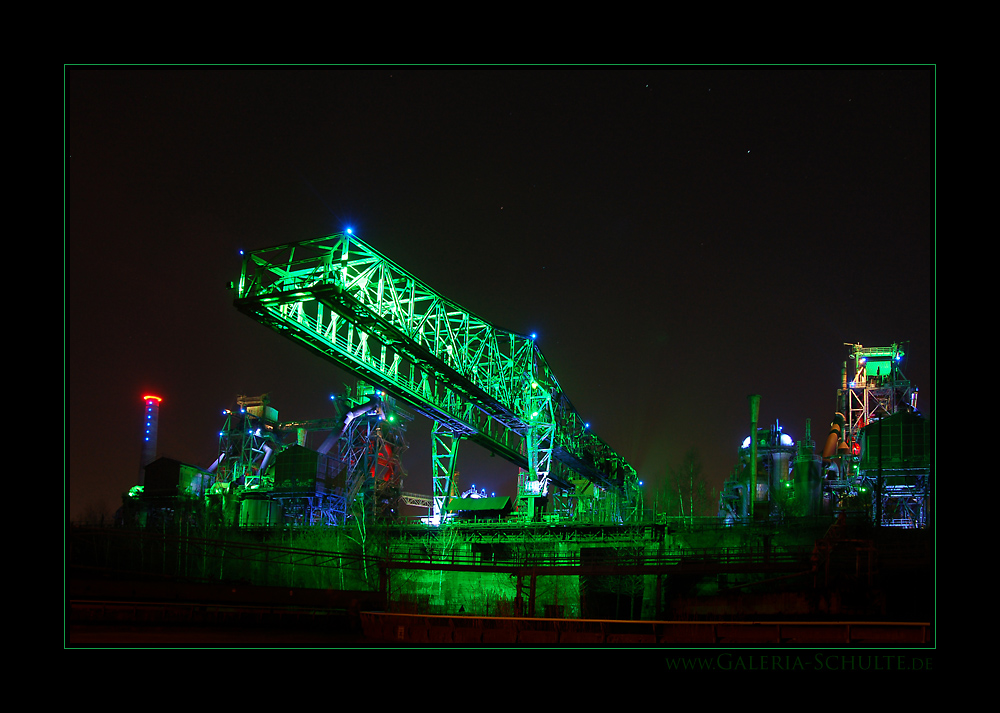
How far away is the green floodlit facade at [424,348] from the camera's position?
32.7m

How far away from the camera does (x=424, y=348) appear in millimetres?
38031

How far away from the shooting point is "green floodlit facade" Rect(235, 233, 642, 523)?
32719 mm

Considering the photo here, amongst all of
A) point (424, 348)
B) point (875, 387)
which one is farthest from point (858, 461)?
point (424, 348)

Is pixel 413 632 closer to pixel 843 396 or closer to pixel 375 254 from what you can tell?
pixel 375 254

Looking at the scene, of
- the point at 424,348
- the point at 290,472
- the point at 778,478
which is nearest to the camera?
the point at 424,348

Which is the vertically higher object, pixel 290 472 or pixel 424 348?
pixel 424 348

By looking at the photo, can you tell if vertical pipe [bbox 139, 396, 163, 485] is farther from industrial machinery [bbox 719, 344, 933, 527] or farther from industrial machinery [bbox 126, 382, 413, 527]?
industrial machinery [bbox 719, 344, 933, 527]

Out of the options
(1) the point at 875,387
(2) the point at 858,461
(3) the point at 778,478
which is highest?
(1) the point at 875,387

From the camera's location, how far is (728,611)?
31281mm

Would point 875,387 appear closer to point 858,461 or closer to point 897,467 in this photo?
point 858,461

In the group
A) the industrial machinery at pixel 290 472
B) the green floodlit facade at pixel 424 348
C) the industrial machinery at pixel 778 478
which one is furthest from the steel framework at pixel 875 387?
the industrial machinery at pixel 290 472

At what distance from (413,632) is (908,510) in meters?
34.7

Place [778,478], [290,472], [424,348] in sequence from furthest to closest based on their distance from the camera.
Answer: [778,478]
[290,472]
[424,348]

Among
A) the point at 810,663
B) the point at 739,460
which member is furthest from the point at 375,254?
the point at 739,460
